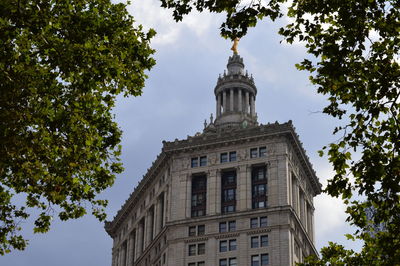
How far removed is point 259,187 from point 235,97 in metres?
31.4

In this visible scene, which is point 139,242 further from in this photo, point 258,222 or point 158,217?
point 258,222

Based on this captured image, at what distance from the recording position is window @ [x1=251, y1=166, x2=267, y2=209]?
401ft

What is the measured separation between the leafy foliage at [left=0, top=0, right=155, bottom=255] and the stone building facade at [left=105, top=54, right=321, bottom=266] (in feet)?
258

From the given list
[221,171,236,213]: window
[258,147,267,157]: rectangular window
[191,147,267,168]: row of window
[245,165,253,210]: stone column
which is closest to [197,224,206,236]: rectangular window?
[221,171,236,213]: window

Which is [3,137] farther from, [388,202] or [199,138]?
[199,138]

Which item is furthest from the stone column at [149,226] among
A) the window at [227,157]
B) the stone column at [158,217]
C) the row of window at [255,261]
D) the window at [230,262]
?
the window at [230,262]

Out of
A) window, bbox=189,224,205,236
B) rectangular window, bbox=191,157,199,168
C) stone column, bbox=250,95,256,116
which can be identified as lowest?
window, bbox=189,224,205,236

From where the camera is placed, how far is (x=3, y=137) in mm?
37062

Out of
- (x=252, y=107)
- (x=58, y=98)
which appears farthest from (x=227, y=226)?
(x=58, y=98)

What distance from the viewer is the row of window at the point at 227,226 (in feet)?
393

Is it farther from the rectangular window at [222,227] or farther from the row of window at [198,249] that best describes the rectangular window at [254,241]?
the row of window at [198,249]

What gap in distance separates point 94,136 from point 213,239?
273ft

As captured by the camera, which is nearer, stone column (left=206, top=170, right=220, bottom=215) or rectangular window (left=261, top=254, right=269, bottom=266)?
rectangular window (left=261, top=254, right=269, bottom=266)

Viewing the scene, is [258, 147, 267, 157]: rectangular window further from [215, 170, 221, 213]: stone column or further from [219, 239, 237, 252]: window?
[219, 239, 237, 252]: window
